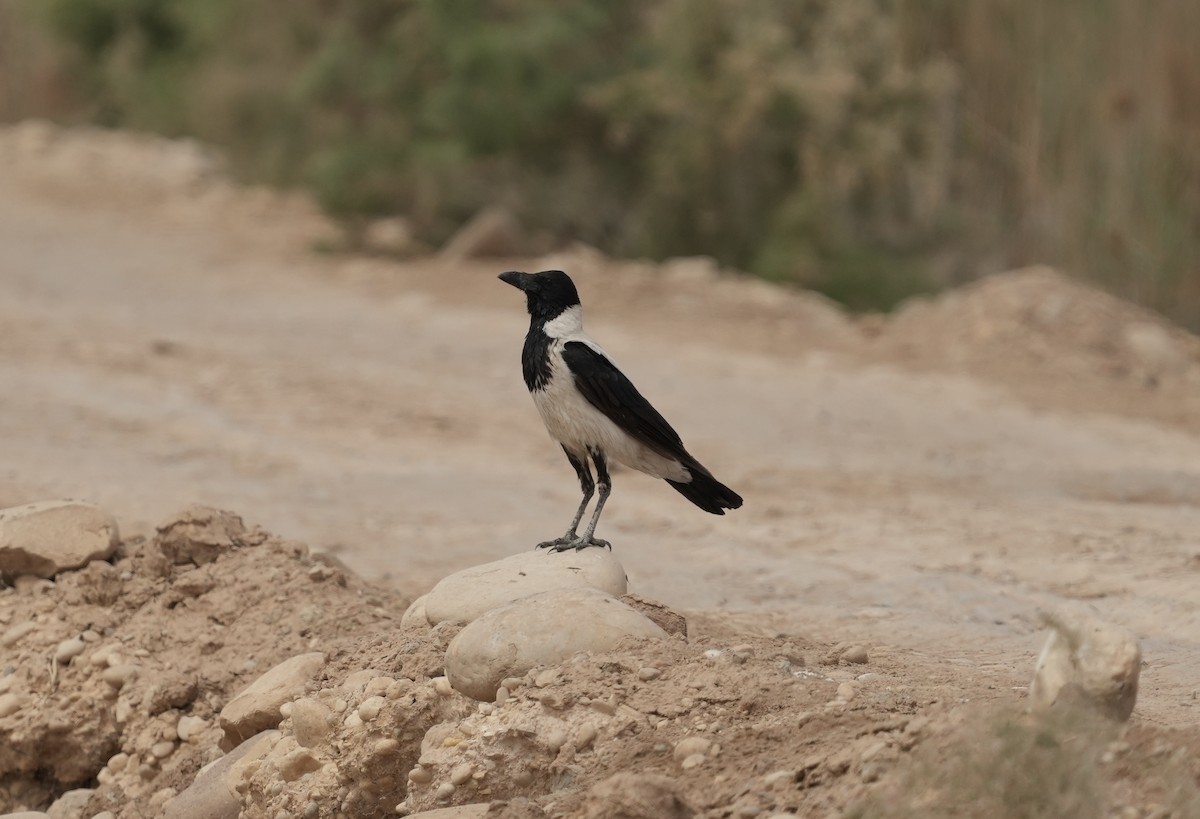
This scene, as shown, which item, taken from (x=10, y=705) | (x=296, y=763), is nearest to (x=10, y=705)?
(x=10, y=705)

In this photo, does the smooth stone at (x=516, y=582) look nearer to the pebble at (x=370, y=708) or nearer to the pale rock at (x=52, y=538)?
the pebble at (x=370, y=708)

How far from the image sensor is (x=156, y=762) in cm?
558

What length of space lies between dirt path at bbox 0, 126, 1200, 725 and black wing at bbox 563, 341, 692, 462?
0.98 metres

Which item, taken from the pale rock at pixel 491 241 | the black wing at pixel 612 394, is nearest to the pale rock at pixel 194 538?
the black wing at pixel 612 394

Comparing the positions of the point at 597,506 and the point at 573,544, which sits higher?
the point at 597,506

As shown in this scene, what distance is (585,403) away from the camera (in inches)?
213

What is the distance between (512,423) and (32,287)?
17.8 feet

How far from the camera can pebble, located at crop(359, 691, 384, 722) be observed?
4672mm

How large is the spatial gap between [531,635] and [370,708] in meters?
0.59

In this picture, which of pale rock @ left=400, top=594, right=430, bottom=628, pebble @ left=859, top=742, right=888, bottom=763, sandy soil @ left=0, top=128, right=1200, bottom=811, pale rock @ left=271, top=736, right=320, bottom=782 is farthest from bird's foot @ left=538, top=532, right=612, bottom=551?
pebble @ left=859, top=742, right=888, bottom=763

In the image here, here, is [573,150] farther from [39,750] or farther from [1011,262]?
[39,750]

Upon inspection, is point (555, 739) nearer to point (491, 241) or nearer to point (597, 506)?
point (597, 506)

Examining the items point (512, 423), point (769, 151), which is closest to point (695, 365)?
point (512, 423)

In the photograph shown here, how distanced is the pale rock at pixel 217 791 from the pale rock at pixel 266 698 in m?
0.08
